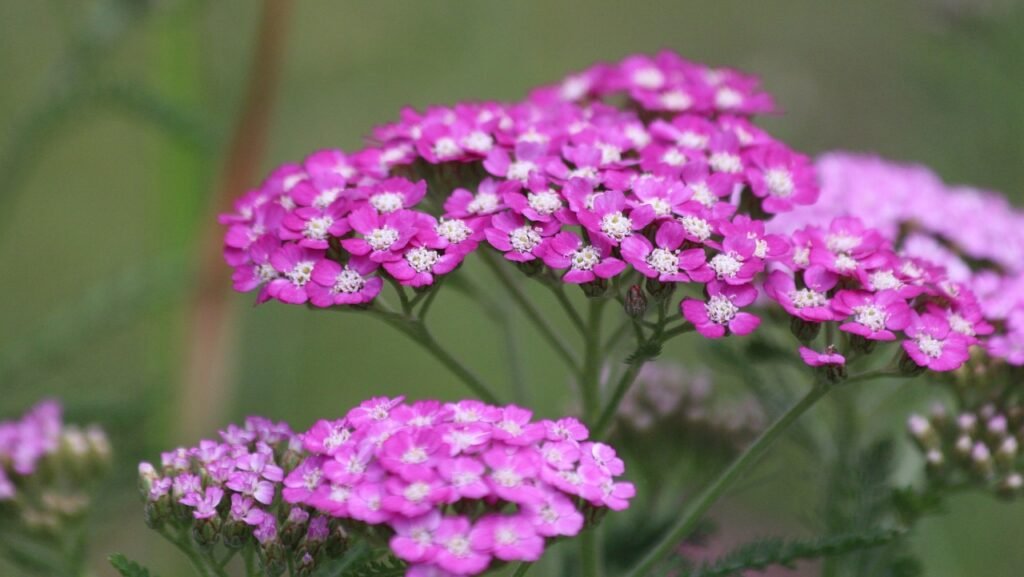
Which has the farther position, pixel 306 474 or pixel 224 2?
pixel 224 2

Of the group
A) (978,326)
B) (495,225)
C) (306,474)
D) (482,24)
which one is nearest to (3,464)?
(306,474)

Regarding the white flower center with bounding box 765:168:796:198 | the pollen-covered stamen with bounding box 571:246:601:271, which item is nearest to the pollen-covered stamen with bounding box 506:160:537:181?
the pollen-covered stamen with bounding box 571:246:601:271

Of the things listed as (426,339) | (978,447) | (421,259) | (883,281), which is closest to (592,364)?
(426,339)

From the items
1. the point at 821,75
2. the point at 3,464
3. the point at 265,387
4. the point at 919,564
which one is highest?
the point at 821,75

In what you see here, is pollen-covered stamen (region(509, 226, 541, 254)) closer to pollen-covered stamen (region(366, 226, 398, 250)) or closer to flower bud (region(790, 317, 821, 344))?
pollen-covered stamen (region(366, 226, 398, 250))

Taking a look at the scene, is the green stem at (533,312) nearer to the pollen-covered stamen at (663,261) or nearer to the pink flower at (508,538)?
the pollen-covered stamen at (663,261)

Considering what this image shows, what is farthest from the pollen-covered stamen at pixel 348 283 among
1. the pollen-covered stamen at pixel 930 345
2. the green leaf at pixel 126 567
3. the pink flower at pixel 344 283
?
the pollen-covered stamen at pixel 930 345

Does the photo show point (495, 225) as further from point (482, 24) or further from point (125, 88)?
point (482, 24)
